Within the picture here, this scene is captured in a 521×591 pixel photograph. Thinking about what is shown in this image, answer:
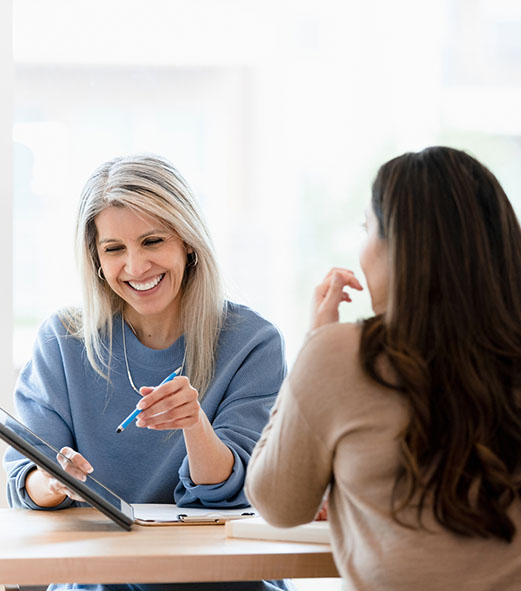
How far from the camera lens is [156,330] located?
1.84m

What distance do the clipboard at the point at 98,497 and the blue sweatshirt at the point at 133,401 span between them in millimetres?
158

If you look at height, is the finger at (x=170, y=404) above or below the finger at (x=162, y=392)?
below

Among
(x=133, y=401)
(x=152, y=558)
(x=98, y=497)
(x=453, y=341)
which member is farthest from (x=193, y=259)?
(x=453, y=341)

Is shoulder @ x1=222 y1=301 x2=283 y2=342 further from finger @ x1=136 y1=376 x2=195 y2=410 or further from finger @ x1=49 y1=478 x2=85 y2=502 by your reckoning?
finger @ x1=49 y1=478 x2=85 y2=502

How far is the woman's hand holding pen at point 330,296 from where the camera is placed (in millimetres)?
1304

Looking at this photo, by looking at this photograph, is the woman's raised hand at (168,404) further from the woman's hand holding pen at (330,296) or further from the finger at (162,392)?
the woman's hand holding pen at (330,296)

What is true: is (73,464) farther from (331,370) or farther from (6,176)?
(6,176)

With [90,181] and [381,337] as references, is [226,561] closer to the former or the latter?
[381,337]

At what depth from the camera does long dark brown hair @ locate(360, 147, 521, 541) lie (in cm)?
100

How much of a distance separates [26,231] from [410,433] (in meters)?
2.44

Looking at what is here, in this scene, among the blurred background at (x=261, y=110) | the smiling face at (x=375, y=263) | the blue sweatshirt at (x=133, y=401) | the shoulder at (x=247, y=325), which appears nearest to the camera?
the smiling face at (x=375, y=263)

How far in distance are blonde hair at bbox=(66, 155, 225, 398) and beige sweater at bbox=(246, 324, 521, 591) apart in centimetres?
67

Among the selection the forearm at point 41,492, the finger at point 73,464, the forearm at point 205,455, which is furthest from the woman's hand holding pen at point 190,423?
the forearm at point 41,492

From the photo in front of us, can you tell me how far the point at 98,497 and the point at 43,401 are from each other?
0.49m
